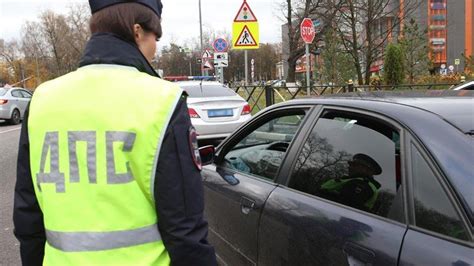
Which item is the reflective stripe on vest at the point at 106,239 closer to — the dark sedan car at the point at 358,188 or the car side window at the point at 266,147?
the dark sedan car at the point at 358,188

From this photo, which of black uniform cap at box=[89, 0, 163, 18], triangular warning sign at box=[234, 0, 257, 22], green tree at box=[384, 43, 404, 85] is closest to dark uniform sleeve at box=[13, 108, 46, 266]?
black uniform cap at box=[89, 0, 163, 18]

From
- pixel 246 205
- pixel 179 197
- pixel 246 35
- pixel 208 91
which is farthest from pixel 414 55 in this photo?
pixel 179 197

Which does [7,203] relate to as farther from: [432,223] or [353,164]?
[432,223]

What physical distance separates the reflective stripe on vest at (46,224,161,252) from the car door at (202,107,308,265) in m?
1.24

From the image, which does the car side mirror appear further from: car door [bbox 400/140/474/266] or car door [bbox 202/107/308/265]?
car door [bbox 400/140/474/266]

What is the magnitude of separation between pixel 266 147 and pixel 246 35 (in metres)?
8.57

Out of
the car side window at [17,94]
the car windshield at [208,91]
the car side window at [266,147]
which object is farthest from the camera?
the car side window at [17,94]

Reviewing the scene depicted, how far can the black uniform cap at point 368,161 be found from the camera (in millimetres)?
2101

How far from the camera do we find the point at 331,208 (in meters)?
2.14

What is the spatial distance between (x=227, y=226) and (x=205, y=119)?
680 centimetres

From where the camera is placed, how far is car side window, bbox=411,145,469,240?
1616 mm

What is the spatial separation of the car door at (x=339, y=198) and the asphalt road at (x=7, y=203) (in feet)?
9.82

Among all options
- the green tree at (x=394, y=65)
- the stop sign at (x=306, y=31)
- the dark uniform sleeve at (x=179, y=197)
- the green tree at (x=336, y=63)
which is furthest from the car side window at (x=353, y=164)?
the green tree at (x=336, y=63)

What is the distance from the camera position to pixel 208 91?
10.2 meters
